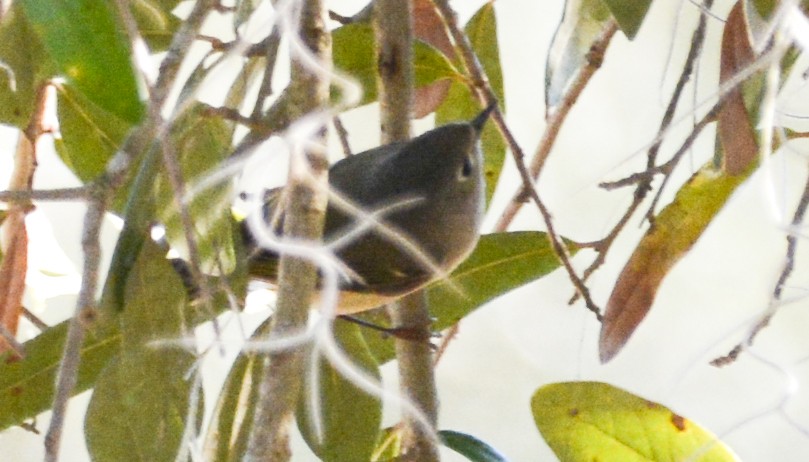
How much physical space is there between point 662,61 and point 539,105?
0.22 m

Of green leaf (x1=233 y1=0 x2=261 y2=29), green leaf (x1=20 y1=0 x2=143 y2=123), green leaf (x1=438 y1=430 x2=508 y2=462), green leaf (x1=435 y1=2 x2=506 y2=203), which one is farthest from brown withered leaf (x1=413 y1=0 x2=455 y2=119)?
Result: green leaf (x1=20 y1=0 x2=143 y2=123)

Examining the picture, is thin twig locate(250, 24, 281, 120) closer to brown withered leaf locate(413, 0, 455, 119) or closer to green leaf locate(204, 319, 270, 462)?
green leaf locate(204, 319, 270, 462)

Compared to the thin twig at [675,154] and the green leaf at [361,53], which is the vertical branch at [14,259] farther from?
the thin twig at [675,154]

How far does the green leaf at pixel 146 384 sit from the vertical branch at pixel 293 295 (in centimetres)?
15

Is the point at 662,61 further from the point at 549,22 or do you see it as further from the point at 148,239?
the point at 148,239

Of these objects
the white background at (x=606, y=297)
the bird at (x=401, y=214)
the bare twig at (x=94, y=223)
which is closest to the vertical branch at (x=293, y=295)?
the bare twig at (x=94, y=223)

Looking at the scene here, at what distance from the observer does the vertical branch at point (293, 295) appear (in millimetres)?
392

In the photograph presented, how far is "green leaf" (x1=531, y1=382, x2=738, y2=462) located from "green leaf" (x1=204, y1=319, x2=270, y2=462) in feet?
0.79

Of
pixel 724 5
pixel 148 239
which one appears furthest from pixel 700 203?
pixel 724 5

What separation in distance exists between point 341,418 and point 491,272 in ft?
0.72

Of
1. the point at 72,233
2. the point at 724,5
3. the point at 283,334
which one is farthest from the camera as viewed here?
the point at 72,233

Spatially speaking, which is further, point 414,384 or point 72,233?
point 72,233

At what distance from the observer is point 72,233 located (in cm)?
149

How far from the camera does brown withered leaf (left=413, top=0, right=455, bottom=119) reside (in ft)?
3.00
